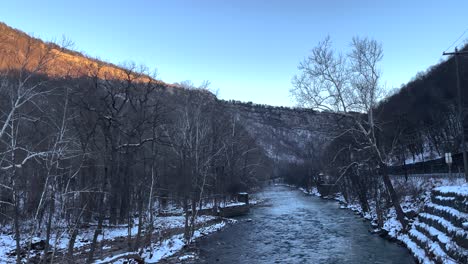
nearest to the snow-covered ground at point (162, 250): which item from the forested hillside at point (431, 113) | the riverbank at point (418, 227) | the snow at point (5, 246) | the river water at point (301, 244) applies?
the river water at point (301, 244)

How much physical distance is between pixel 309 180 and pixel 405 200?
259ft

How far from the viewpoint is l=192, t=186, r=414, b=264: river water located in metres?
22.1

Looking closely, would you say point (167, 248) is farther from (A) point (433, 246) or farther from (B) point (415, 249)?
(A) point (433, 246)

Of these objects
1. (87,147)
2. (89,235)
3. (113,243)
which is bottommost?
(113,243)

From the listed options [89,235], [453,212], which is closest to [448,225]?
[453,212]

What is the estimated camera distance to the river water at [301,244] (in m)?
22.1

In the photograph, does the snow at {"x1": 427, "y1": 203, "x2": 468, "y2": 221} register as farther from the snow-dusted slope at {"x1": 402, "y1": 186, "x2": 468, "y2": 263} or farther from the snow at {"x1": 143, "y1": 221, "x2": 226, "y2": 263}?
the snow at {"x1": 143, "y1": 221, "x2": 226, "y2": 263}

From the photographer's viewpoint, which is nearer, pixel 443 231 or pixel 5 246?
pixel 443 231

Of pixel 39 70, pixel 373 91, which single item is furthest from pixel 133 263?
pixel 373 91

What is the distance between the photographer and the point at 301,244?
27.0 m

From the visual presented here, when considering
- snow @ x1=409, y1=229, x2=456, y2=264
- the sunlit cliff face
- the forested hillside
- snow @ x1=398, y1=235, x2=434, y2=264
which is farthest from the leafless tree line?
the forested hillside

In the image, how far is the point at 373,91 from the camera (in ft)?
95.1

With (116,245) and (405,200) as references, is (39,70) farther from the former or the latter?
(405,200)

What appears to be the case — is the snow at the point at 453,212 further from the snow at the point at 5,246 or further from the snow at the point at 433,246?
the snow at the point at 5,246
